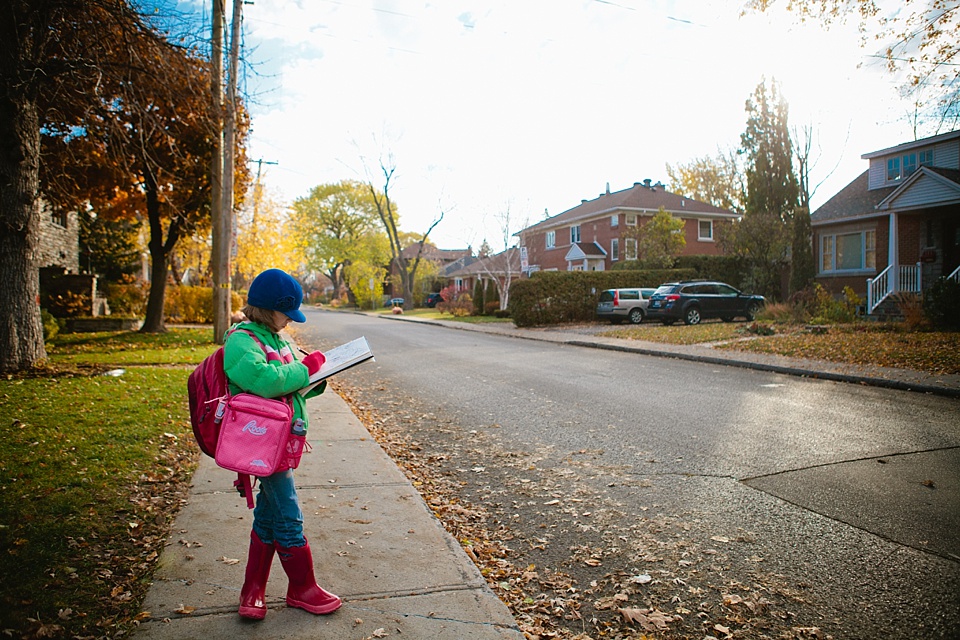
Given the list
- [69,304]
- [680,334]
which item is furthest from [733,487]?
[69,304]

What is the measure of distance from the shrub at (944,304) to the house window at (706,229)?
29.8 metres

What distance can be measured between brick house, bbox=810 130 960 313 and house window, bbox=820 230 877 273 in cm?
4

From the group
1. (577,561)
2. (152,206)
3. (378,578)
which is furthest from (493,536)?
(152,206)

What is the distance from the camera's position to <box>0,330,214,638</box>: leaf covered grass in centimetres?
297

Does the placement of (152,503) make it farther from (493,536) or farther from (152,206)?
(152,206)

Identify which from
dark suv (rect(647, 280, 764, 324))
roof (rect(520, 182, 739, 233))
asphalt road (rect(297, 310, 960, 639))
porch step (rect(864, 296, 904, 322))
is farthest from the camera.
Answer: roof (rect(520, 182, 739, 233))

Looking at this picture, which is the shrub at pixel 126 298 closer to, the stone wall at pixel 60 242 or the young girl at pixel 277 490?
the stone wall at pixel 60 242

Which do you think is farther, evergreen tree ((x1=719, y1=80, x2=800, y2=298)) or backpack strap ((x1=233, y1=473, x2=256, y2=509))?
evergreen tree ((x1=719, y1=80, x2=800, y2=298))

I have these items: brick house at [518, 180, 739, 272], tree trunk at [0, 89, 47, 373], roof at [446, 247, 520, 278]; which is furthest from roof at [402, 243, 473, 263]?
tree trunk at [0, 89, 47, 373]

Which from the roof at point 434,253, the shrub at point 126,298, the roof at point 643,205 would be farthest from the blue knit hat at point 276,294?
the roof at point 434,253

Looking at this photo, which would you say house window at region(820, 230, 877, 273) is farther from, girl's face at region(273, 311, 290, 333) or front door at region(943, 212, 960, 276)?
girl's face at region(273, 311, 290, 333)

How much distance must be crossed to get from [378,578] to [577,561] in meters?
1.19

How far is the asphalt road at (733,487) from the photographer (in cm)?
327

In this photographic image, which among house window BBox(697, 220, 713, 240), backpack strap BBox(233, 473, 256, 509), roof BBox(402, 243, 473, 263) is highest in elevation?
roof BBox(402, 243, 473, 263)
